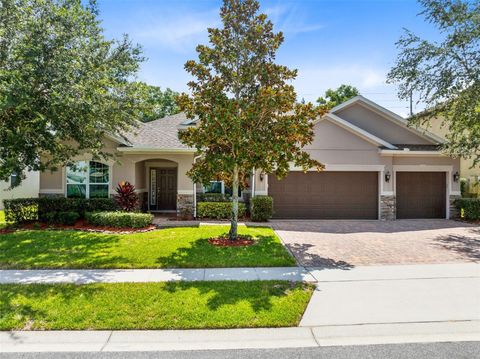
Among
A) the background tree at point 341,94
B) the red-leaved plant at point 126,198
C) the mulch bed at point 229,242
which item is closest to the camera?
the mulch bed at point 229,242

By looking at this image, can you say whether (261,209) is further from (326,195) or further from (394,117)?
(394,117)

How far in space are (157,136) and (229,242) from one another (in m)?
8.36

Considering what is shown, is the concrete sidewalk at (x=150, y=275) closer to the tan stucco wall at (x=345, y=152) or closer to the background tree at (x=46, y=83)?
the background tree at (x=46, y=83)

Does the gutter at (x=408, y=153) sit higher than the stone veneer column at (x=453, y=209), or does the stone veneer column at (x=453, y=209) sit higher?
the gutter at (x=408, y=153)

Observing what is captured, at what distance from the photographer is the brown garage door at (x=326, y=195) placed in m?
16.2

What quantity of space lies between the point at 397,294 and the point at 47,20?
39.2 feet

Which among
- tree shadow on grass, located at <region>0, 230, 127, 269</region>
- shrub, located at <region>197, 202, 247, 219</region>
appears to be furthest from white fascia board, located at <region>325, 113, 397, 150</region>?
tree shadow on grass, located at <region>0, 230, 127, 269</region>

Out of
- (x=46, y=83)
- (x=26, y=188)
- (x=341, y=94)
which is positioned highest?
(x=341, y=94)

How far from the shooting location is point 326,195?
53.7 ft

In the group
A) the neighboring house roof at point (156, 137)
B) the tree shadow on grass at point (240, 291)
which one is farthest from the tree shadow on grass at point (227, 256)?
the neighboring house roof at point (156, 137)

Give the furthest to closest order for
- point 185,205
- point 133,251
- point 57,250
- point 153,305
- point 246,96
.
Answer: point 185,205, point 246,96, point 57,250, point 133,251, point 153,305

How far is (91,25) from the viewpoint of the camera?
11.5 meters

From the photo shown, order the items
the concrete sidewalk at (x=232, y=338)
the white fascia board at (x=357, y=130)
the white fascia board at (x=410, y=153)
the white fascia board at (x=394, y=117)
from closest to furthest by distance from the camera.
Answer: the concrete sidewalk at (x=232, y=338) < the white fascia board at (x=357, y=130) < the white fascia board at (x=410, y=153) < the white fascia board at (x=394, y=117)

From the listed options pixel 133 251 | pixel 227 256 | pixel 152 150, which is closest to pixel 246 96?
pixel 227 256
